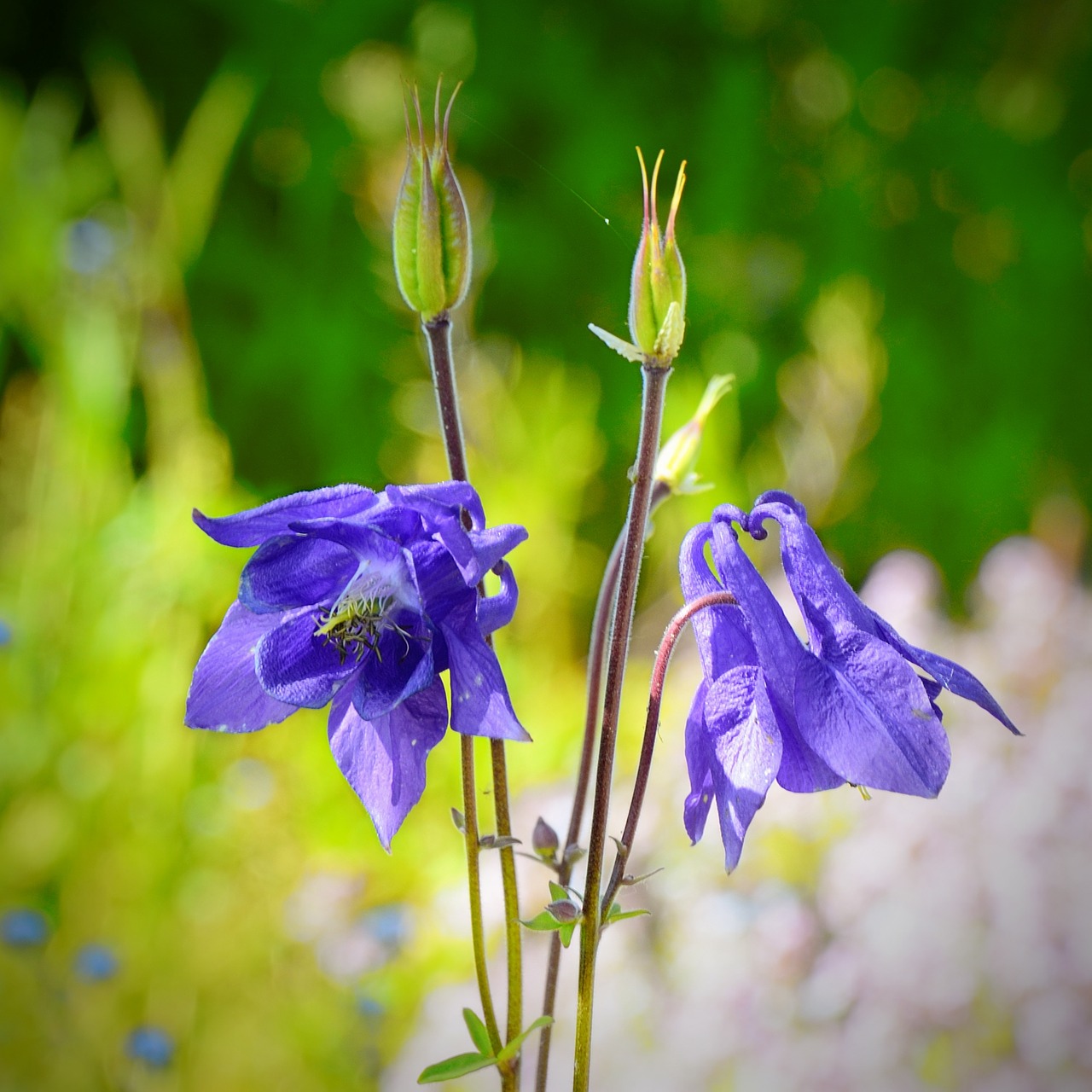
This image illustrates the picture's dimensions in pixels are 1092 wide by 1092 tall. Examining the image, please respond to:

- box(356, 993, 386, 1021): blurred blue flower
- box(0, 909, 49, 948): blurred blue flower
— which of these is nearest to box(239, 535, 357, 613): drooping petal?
box(356, 993, 386, 1021): blurred blue flower

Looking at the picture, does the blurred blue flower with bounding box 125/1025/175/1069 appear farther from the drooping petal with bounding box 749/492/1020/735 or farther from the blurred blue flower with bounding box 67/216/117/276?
the blurred blue flower with bounding box 67/216/117/276

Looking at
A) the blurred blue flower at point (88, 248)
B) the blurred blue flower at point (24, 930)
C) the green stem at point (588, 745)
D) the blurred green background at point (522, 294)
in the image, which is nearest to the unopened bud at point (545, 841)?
the green stem at point (588, 745)

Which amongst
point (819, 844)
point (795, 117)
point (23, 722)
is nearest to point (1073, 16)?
point (795, 117)

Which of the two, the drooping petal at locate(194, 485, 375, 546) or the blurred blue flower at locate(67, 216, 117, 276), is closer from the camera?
the drooping petal at locate(194, 485, 375, 546)

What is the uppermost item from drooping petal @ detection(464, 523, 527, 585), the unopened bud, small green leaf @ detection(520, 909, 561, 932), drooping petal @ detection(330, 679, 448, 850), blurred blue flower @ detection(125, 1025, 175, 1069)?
blurred blue flower @ detection(125, 1025, 175, 1069)

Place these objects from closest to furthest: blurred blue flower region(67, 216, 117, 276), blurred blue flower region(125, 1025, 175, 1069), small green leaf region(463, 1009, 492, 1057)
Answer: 1. small green leaf region(463, 1009, 492, 1057)
2. blurred blue flower region(125, 1025, 175, 1069)
3. blurred blue flower region(67, 216, 117, 276)

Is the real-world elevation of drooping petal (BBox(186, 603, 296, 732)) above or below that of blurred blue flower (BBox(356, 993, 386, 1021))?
below

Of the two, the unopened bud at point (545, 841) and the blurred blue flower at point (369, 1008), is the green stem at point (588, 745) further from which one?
the blurred blue flower at point (369, 1008)
